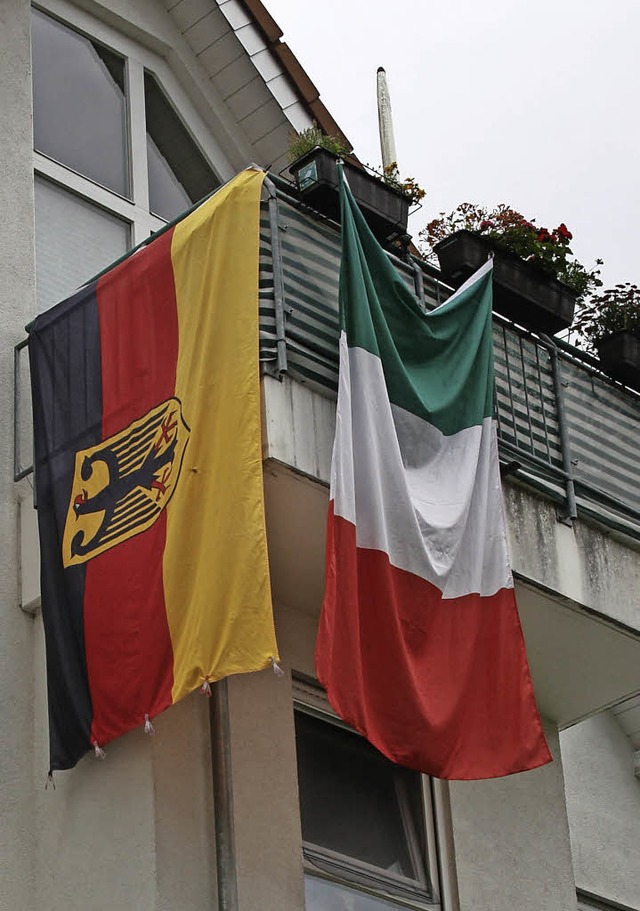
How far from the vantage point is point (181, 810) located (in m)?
8.56

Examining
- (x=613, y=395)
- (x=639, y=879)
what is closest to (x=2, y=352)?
(x=613, y=395)

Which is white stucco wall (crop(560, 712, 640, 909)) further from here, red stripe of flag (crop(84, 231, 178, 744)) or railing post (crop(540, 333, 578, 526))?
red stripe of flag (crop(84, 231, 178, 744))

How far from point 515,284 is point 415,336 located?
166 cm

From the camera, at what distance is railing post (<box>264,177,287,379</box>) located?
890 cm

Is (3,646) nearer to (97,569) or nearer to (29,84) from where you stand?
(97,569)

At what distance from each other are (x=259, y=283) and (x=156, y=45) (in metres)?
4.34

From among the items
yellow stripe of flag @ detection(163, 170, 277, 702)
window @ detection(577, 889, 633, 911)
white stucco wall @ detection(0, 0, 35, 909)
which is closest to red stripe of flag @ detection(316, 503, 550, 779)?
yellow stripe of flag @ detection(163, 170, 277, 702)

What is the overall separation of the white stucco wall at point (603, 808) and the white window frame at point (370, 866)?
9.54 ft

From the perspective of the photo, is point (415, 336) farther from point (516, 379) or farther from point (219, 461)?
point (219, 461)

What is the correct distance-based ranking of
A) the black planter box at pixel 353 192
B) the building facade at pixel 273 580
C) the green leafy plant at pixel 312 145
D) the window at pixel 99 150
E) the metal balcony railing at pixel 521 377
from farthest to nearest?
the window at pixel 99 150
the green leafy plant at pixel 312 145
the black planter box at pixel 353 192
the metal balcony railing at pixel 521 377
the building facade at pixel 273 580

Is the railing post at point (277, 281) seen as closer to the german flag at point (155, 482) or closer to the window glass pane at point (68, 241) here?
the german flag at point (155, 482)

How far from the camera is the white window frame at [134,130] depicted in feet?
38.5

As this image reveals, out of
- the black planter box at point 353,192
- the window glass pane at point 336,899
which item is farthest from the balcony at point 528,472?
the window glass pane at point 336,899

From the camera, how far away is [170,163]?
501 inches
